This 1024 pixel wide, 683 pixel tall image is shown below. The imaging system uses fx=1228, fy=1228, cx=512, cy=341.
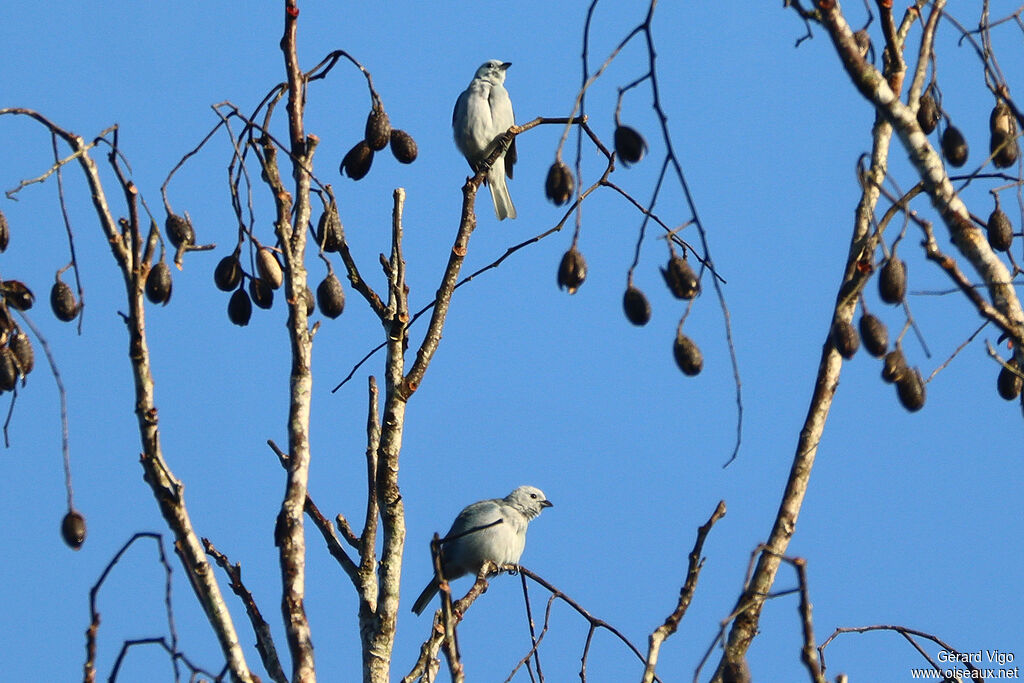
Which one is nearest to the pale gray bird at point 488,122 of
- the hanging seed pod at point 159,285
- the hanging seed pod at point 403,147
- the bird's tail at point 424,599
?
the bird's tail at point 424,599

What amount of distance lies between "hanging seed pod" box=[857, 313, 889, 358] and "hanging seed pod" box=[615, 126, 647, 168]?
0.87 meters

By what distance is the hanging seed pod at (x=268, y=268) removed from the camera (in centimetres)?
462

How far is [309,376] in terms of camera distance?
169 inches

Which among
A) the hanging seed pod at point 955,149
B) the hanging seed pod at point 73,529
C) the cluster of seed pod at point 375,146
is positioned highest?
the cluster of seed pod at point 375,146

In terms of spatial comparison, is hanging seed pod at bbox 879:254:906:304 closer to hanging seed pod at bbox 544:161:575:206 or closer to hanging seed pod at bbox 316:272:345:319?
hanging seed pod at bbox 544:161:575:206

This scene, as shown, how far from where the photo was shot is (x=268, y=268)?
4625 mm

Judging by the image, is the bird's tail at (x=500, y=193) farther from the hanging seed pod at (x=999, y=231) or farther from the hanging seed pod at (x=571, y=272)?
the hanging seed pod at (x=999, y=231)

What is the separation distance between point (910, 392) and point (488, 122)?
691cm

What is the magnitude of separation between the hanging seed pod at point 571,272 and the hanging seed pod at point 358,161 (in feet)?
3.98

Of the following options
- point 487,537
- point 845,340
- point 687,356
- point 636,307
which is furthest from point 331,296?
point 487,537

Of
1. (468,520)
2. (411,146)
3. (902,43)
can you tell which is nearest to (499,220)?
(468,520)

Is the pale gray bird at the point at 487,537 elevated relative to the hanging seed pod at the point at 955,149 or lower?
elevated

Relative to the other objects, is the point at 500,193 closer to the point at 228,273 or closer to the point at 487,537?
the point at 487,537

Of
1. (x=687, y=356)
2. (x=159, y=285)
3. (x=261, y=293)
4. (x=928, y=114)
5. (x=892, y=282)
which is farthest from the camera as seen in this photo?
(x=261, y=293)
